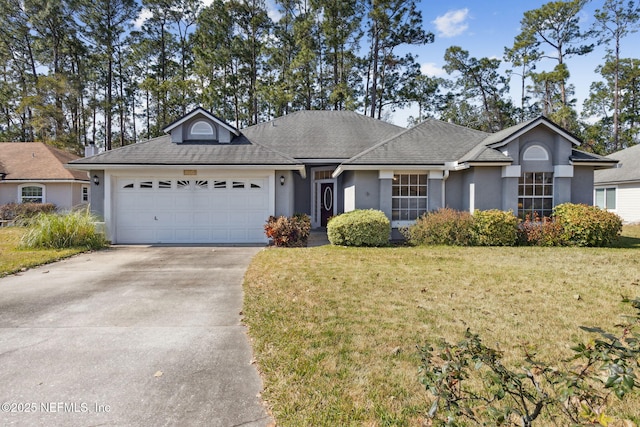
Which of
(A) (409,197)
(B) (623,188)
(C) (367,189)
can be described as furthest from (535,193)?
(B) (623,188)

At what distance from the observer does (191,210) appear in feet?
40.5

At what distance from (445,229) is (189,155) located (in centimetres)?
998

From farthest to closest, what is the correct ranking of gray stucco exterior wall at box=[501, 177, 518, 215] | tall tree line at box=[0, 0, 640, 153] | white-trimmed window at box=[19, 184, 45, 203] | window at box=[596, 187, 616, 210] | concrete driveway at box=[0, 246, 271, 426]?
tall tree line at box=[0, 0, 640, 153] → window at box=[596, 187, 616, 210] → white-trimmed window at box=[19, 184, 45, 203] → gray stucco exterior wall at box=[501, 177, 518, 215] → concrete driveway at box=[0, 246, 271, 426]

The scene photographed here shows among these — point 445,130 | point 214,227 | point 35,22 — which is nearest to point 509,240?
point 445,130

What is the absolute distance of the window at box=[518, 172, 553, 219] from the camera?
1261cm

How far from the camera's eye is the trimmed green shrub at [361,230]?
11406 millimetres

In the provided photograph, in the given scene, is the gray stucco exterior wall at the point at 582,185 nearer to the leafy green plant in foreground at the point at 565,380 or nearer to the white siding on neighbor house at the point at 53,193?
the leafy green plant in foreground at the point at 565,380

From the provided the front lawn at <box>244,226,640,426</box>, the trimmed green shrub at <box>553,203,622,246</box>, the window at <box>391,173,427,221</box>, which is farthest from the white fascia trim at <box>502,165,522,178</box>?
the front lawn at <box>244,226,640,426</box>

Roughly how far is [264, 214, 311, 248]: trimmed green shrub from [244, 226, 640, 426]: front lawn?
7.50 feet

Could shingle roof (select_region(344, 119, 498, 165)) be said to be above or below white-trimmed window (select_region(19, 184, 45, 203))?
above

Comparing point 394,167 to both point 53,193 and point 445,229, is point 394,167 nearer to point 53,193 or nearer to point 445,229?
point 445,229

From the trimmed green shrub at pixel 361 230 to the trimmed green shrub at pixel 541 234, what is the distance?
497 cm

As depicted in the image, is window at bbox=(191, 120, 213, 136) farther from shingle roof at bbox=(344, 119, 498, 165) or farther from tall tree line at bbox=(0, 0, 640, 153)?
tall tree line at bbox=(0, 0, 640, 153)

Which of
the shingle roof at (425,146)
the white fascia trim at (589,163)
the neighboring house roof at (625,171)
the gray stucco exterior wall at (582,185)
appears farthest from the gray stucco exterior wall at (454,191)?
the neighboring house roof at (625,171)
